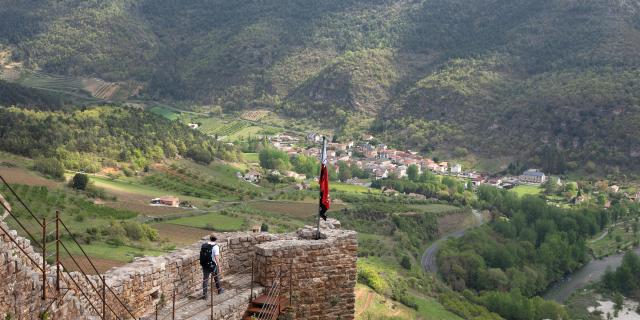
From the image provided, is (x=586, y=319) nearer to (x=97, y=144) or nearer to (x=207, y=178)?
(x=207, y=178)

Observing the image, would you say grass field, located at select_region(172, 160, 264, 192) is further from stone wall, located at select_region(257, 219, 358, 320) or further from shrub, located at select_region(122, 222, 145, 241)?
stone wall, located at select_region(257, 219, 358, 320)

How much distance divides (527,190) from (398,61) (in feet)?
217

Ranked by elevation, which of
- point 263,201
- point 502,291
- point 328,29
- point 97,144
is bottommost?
point 502,291

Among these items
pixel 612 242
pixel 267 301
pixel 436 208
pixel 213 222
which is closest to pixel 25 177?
pixel 213 222

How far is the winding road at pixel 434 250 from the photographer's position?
57.5 m

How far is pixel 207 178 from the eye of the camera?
67.7m

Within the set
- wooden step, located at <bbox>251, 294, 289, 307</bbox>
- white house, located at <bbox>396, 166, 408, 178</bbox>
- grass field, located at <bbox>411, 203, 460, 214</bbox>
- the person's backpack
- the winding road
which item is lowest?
the winding road

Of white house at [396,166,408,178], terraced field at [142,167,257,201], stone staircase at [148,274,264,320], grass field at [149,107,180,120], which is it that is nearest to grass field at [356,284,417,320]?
terraced field at [142,167,257,201]

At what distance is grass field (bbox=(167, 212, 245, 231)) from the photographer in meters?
46.5

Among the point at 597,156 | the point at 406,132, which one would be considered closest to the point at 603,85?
the point at 597,156

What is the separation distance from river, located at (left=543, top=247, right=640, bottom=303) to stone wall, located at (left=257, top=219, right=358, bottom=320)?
4722cm

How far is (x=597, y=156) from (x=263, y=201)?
4936 centimetres

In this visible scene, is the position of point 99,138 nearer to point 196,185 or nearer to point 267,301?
point 196,185

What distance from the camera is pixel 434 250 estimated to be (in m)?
62.5
